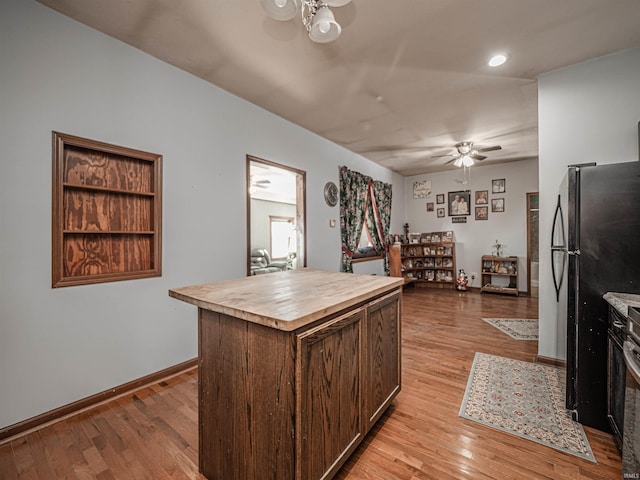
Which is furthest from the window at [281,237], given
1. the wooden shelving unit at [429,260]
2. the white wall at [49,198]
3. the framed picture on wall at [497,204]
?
the white wall at [49,198]

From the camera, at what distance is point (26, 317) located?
5.96 feet

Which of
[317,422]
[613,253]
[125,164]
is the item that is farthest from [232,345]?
[613,253]

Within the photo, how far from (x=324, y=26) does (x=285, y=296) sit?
4.94 feet

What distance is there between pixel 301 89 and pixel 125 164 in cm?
181

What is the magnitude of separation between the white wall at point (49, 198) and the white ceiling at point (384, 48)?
26cm

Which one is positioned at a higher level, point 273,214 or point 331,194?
point 273,214

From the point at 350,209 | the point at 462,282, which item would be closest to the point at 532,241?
the point at 462,282

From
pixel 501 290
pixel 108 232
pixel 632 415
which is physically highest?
pixel 108 232

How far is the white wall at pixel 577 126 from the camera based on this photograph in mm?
2328

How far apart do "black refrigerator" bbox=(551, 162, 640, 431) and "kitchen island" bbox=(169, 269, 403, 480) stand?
1278mm

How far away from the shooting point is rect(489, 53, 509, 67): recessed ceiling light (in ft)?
Answer: 7.83

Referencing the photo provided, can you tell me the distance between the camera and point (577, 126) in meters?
2.49

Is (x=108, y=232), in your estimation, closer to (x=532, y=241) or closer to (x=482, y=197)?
(x=482, y=197)

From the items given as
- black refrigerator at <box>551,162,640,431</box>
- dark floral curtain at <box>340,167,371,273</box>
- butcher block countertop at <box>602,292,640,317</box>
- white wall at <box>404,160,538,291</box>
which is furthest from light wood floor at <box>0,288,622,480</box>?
white wall at <box>404,160,538,291</box>
